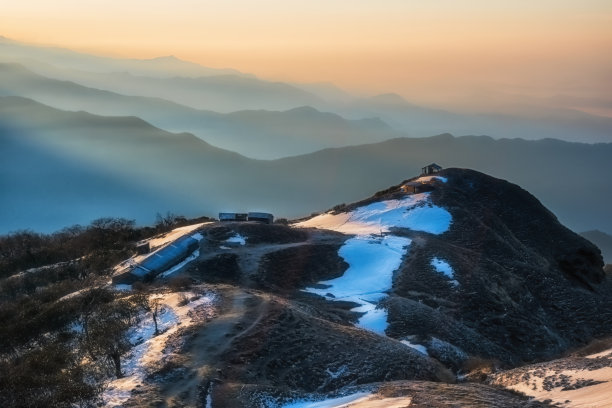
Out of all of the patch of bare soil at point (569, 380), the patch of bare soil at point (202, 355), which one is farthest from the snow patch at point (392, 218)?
the patch of bare soil at point (569, 380)

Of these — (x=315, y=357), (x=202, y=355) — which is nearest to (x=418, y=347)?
(x=315, y=357)

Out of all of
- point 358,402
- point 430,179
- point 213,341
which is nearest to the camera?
point 358,402

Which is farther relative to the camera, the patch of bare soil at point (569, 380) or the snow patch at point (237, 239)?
the snow patch at point (237, 239)

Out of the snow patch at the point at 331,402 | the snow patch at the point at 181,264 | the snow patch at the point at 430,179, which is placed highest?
the snow patch at the point at 430,179

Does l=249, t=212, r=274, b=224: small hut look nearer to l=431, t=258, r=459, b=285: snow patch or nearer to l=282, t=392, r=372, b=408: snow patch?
l=431, t=258, r=459, b=285: snow patch

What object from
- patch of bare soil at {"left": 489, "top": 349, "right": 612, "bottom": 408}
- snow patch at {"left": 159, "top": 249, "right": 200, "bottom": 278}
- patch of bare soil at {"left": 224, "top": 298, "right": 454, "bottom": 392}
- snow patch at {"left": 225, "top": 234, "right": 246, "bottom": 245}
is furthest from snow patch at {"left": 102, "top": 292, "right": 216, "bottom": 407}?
patch of bare soil at {"left": 489, "top": 349, "right": 612, "bottom": 408}

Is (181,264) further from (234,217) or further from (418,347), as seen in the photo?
(418,347)

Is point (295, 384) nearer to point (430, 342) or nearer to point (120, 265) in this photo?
point (430, 342)

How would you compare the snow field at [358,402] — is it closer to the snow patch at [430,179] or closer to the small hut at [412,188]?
the small hut at [412,188]

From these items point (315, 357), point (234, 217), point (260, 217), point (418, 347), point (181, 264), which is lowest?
point (418, 347)
